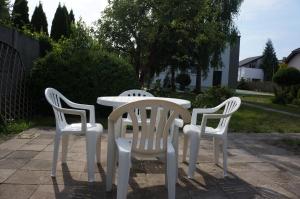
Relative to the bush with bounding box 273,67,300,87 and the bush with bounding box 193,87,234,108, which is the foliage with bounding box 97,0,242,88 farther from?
the bush with bounding box 273,67,300,87

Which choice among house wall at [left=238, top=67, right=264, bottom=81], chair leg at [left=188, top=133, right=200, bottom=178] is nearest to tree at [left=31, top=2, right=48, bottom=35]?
chair leg at [left=188, top=133, right=200, bottom=178]

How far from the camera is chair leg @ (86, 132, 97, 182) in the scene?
430 centimetres

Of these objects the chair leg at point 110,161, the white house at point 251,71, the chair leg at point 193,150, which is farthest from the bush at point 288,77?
the white house at point 251,71

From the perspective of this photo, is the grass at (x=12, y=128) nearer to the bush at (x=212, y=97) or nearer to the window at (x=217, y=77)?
the bush at (x=212, y=97)

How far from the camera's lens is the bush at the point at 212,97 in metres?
13.8

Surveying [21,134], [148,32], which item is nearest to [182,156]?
[21,134]

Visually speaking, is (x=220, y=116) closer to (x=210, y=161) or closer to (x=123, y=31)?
(x=210, y=161)

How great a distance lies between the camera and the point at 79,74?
32.1 feet

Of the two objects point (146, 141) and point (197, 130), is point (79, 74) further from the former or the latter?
point (146, 141)

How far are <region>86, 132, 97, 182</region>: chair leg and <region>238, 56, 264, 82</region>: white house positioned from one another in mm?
50967

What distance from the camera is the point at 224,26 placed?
72.3 ft

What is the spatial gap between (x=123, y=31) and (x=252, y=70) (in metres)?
49.2

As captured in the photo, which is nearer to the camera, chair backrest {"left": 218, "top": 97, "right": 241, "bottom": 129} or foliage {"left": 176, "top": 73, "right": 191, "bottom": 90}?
chair backrest {"left": 218, "top": 97, "right": 241, "bottom": 129}

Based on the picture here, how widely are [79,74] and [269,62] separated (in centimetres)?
5825
